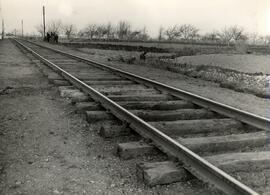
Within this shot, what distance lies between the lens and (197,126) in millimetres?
6301

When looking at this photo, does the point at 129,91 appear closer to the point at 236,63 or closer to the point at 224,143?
the point at 224,143

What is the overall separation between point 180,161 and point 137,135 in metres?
1.50

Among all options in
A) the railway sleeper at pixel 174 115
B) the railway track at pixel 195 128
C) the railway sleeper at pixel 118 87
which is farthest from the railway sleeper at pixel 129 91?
the railway sleeper at pixel 174 115

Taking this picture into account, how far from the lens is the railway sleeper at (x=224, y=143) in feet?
17.2

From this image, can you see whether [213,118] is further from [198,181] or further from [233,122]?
[198,181]

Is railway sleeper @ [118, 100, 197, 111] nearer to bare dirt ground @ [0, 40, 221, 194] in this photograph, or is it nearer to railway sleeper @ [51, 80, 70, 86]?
bare dirt ground @ [0, 40, 221, 194]

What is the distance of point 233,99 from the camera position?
10062 mm

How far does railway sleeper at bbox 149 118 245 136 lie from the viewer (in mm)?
6145

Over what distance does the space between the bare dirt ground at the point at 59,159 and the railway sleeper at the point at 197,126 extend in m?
0.90

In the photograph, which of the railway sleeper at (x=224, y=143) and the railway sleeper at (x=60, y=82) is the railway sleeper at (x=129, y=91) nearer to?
the railway sleeper at (x=60, y=82)

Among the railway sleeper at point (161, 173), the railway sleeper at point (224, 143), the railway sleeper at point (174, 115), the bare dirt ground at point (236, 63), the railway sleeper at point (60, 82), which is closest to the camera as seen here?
the railway sleeper at point (161, 173)

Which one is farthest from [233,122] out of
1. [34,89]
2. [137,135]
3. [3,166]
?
[34,89]

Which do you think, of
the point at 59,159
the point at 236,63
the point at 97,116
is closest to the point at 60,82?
the point at 97,116

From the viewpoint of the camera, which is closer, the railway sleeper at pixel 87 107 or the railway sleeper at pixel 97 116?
the railway sleeper at pixel 97 116
